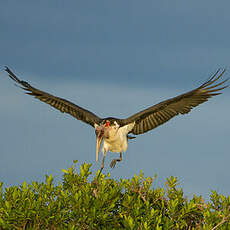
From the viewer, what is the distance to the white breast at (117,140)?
14675mm

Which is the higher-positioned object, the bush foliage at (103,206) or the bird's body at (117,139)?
the bird's body at (117,139)

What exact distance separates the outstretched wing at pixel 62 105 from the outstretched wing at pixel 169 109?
134cm

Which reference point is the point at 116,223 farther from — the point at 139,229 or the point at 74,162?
the point at 74,162

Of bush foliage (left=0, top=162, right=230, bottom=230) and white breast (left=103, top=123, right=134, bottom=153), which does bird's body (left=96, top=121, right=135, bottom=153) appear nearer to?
white breast (left=103, top=123, right=134, bottom=153)

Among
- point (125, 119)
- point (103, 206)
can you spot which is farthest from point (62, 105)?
point (103, 206)

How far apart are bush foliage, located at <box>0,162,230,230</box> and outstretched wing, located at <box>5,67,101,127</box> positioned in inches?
185

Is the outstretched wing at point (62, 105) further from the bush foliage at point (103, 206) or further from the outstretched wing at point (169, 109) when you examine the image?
the bush foliage at point (103, 206)

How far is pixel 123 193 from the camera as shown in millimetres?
10531

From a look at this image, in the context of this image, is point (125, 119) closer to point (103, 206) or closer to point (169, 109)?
point (169, 109)

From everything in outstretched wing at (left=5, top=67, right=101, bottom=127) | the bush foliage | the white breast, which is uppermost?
outstretched wing at (left=5, top=67, right=101, bottom=127)

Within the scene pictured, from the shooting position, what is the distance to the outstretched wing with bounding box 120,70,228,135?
48.3 feet

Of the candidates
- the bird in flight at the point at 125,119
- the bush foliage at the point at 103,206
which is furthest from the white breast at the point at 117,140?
the bush foliage at the point at 103,206

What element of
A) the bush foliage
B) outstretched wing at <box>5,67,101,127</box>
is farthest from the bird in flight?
the bush foliage

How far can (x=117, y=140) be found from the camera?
15.0 m
